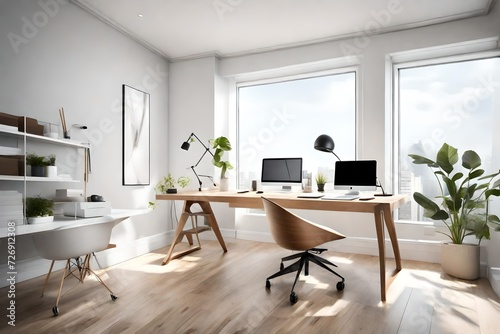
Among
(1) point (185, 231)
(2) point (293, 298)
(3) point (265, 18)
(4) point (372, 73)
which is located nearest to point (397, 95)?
(4) point (372, 73)

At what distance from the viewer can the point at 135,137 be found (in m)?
4.14

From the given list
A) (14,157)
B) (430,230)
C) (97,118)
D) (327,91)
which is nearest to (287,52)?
(327,91)

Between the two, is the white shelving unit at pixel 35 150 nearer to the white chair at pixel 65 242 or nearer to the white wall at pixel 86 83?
the white wall at pixel 86 83

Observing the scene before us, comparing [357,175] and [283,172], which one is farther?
[283,172]

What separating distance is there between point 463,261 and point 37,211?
349 cm

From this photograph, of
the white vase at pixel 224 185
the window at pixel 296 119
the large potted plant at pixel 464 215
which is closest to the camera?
the large potted plant at pixel 464 215

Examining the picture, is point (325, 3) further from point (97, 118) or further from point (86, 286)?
point (86, 286)

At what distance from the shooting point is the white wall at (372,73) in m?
3.59

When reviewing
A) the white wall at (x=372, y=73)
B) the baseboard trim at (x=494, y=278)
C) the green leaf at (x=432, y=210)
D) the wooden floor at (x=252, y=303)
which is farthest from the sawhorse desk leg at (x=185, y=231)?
the baseboard trim at (x=494, y=278)

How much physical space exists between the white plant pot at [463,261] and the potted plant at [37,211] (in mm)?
3366

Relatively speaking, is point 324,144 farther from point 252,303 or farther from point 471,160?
point 252,303

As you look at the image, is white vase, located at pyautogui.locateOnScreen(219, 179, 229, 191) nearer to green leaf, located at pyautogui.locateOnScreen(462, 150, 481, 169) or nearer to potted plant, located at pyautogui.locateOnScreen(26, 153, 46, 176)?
potted plant, located at pyautogui.locateOnScreen(26, 153, 46, 176)

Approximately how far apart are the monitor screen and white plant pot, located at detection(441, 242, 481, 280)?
5.35 ft

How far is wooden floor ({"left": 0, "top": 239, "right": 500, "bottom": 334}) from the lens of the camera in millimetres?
2084
